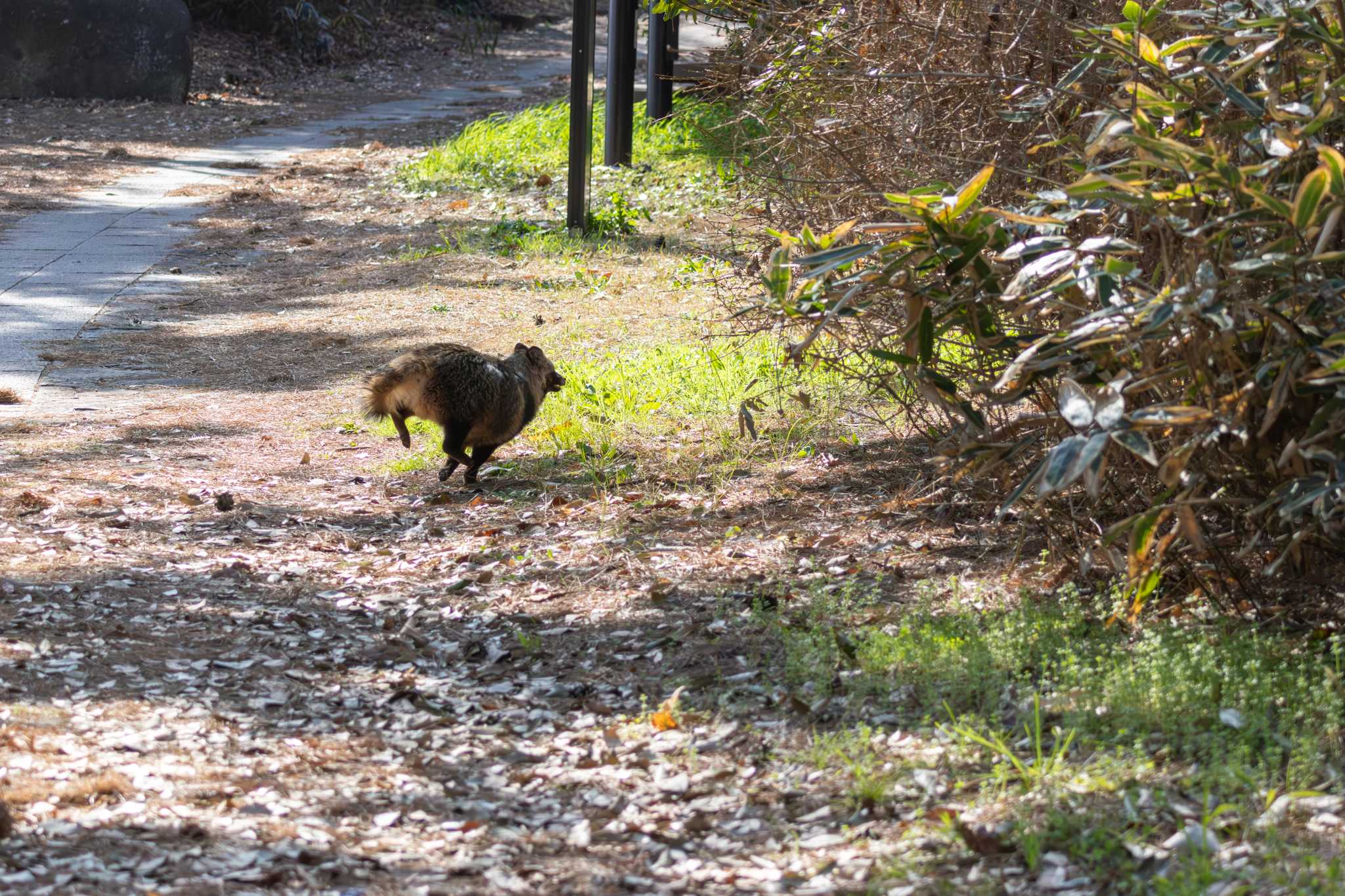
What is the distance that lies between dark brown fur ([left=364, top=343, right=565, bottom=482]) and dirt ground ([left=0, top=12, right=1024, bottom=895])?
0.22 m

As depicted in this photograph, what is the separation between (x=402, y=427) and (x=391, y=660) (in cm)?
220

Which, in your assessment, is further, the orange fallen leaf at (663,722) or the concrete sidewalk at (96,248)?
the concrete sidewalk at (96,248)

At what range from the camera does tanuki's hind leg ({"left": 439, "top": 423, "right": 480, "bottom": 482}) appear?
20.9 feet

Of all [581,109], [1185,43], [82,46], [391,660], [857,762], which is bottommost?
[391,660]

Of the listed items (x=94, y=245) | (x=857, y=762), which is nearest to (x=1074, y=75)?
(x=857, y=762)

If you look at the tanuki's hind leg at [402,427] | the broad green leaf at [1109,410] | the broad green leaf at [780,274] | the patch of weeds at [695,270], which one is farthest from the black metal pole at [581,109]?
the broad green leaf at [1109,410]

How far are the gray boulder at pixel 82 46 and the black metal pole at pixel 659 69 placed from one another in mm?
7746

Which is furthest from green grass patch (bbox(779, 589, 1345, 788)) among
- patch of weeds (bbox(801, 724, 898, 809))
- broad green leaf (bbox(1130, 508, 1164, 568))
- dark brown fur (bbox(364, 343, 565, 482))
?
dark brown fur (bbox(364, 343, 565, 482))

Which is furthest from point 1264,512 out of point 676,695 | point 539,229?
point 539,229

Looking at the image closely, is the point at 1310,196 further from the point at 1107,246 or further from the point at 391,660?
the point at 391,660

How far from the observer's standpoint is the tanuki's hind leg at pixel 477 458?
658cm

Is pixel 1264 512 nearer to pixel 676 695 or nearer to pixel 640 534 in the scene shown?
pixel 676 695

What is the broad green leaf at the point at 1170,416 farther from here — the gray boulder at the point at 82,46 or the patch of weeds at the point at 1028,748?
the gray boulder at the point at 82,46

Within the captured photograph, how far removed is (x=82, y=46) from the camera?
19828 millimetres
